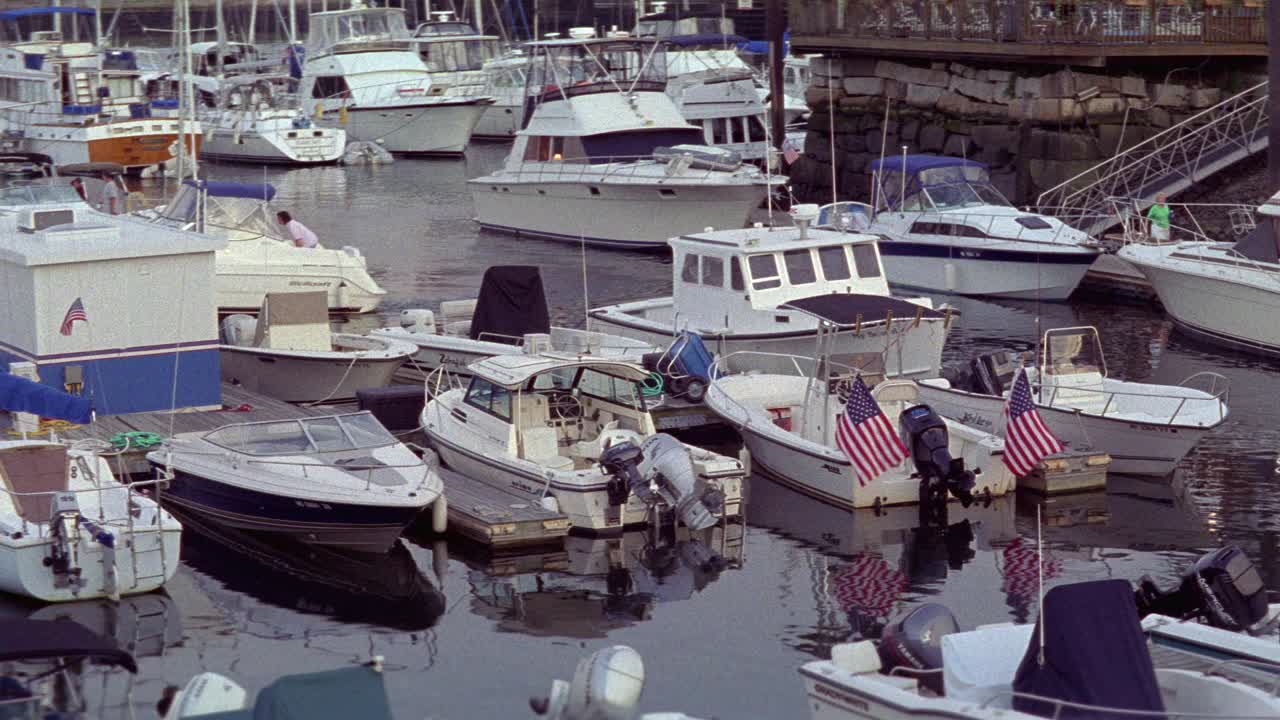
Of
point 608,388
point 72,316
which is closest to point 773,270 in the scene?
point 608,388

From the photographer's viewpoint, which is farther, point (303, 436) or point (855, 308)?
point (855, 308)

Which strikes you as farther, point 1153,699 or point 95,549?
point 95,549

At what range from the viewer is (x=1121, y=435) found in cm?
1923

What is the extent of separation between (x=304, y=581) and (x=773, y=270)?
29.8ft

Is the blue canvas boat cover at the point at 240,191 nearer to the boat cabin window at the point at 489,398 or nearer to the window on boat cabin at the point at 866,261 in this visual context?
the window on boat cabin at the point at 866,261

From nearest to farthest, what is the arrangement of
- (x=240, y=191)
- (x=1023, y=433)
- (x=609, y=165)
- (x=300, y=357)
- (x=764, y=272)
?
(x=1023, y=433), (x=300, y=357), (x=764, y=272), (x=240, y=191), (x=609, y=165)

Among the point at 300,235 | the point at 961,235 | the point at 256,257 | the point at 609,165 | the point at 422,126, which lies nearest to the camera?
the point at 256,257

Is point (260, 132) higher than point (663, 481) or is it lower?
higher

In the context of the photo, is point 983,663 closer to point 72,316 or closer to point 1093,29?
point 72,316

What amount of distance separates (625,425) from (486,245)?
19.8 metres

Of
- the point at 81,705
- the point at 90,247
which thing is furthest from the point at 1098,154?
the point at 81,705

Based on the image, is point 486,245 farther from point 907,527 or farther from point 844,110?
point 907,527

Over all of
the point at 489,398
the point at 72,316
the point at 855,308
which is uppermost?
the point at 72,316

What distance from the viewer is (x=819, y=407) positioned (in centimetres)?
1928
